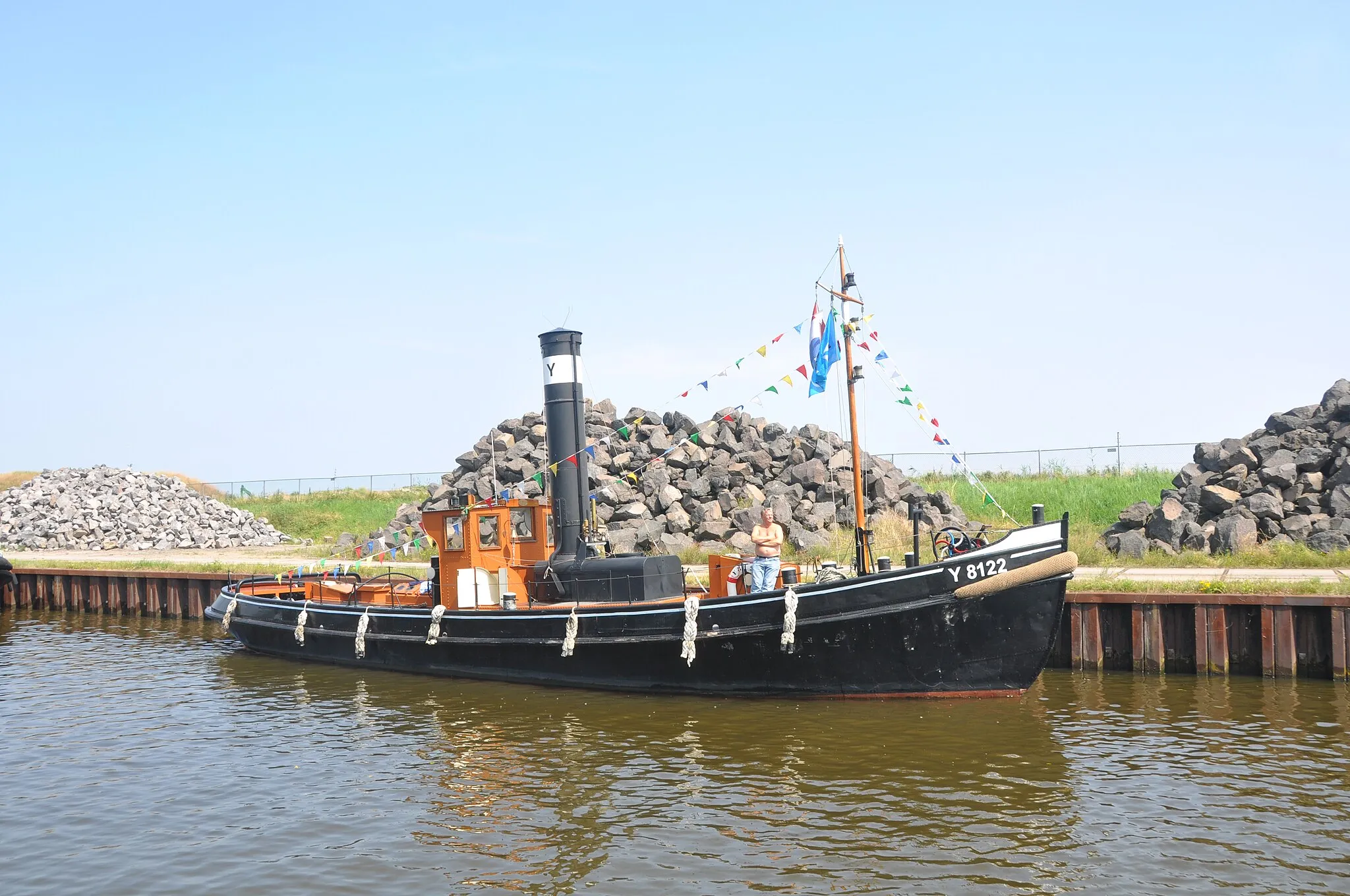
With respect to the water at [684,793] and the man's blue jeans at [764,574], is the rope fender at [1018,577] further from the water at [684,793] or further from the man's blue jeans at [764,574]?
the man's blue jeans at [764,574]

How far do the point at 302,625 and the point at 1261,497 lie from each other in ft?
63.0

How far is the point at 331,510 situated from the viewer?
48.0 metres

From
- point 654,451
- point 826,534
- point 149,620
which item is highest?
point 654,451

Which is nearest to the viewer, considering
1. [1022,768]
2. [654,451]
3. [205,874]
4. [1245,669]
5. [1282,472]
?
[205,874]

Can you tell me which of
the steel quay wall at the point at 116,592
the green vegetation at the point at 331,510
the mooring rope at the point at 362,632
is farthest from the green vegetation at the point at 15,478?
the mooring rope at the point at 362,632

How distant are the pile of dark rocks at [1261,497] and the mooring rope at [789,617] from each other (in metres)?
10.7

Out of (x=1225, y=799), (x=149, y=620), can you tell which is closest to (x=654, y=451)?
(x=149, y=620)

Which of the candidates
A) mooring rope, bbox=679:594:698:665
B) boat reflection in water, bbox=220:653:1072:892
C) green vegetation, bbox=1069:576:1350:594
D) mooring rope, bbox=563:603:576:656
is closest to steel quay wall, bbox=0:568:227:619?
boat reflection in water, bbox=220:653:1072:892

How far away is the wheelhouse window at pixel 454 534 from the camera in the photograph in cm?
1747

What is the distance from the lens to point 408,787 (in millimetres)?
11555

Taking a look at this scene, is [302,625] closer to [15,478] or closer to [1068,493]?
[1068,493]

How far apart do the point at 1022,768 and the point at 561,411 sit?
31.2 ft

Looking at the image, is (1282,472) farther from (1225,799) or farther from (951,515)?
(1225,799)

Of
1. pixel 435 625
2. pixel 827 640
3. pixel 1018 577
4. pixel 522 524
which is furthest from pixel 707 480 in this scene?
pixel 1018 577
